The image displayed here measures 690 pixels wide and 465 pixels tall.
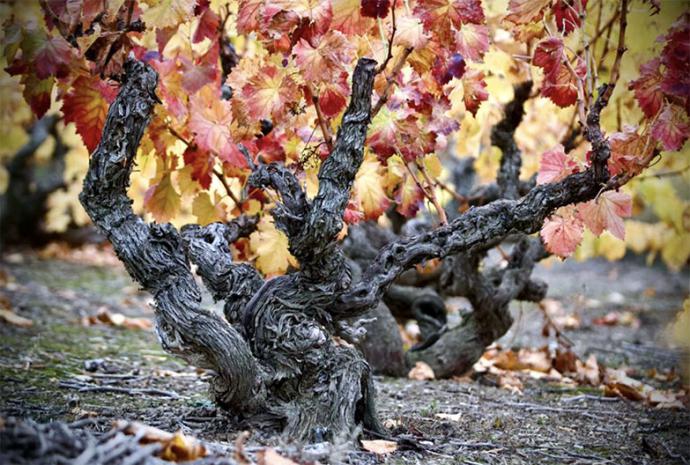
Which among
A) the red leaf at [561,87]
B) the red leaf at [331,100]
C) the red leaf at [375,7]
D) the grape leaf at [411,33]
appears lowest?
the red leaf at [331,100]

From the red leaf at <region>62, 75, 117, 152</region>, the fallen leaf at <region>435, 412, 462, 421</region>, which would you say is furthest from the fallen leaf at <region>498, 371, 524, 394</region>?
the red leaf at <region>62, 75, 117, 152</region>

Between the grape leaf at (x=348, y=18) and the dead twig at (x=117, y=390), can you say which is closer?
the grape leaf at (x=348, y=18)

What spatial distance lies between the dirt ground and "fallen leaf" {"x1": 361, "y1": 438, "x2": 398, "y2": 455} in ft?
0.06

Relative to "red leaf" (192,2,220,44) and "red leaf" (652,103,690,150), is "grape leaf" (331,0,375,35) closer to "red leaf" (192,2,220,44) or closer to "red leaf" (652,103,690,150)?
"red leaf" (192,2,220,44)

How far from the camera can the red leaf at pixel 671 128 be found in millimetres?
1869

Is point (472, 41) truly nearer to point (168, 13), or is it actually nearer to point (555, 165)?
point (555, 165)

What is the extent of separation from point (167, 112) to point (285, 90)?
0.59 m

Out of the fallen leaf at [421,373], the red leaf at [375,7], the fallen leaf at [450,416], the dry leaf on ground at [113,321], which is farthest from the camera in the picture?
the dry leaf on ground at [113,321]

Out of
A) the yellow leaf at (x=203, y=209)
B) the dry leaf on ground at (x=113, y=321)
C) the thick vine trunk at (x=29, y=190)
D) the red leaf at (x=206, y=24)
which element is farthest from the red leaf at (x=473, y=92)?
the thick vine trunk at (x=29, y=190)

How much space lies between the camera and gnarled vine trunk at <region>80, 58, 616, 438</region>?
1834 mm

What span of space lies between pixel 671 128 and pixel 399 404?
1.32m

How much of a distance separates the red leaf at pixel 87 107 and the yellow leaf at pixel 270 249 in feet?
1.98

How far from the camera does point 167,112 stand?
2.40 metres

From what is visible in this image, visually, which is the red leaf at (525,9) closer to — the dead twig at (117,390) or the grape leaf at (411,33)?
the grape leaf at (411,33)
